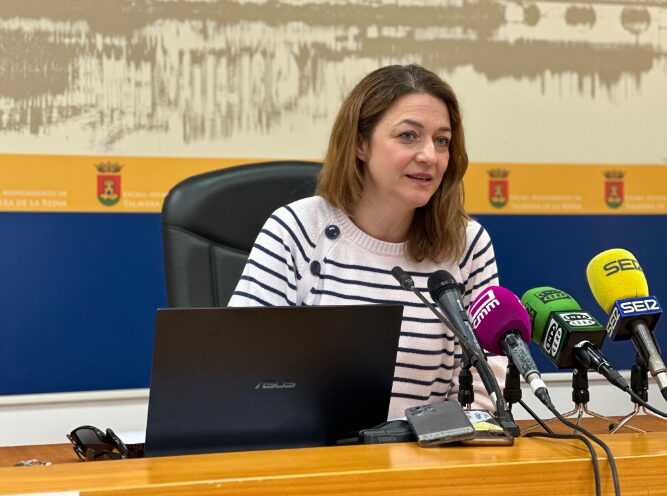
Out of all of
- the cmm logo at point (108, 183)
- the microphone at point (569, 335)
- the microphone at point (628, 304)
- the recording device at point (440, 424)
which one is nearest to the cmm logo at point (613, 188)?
the cmm logo at point (108, 183)

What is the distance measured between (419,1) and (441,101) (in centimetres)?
135

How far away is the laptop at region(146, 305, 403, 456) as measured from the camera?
1.29 meters

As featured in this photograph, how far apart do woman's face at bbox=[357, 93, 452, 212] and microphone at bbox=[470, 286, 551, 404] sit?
0.68 meters

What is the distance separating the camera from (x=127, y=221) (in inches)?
123

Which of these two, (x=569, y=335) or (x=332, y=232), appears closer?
(x=569, y=335)

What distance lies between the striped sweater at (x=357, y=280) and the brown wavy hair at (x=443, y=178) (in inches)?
1.5

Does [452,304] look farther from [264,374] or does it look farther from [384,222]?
[384,222]

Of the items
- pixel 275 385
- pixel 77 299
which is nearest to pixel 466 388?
pixel 275 385

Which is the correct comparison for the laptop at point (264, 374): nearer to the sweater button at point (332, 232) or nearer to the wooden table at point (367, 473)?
the wooden table at point (367, 473)

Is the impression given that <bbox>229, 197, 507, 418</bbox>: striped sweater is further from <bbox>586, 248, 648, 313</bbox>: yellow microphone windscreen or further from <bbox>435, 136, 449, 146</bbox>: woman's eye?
<bbox>586, 248, 648, 313</bbox>: yellow microphone windscreen

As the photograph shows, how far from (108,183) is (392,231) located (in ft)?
4.25

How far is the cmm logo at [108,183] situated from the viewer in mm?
3102

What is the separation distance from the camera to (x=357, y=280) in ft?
6.75

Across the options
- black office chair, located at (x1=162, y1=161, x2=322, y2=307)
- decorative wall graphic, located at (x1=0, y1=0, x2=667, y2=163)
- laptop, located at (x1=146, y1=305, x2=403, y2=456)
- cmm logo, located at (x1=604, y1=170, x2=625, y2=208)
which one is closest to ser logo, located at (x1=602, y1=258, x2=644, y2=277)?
laptop, located at (x1=146, y1=305, x2=403, y2=456)
